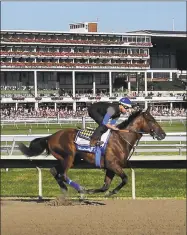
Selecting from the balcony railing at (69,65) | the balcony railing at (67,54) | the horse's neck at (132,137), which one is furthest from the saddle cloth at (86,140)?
the balcony railing at (69,65)

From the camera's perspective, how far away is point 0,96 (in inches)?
2434

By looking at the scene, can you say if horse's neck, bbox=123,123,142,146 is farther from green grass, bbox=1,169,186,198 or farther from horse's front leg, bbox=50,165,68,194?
green grass, bbox=1,169,186,198

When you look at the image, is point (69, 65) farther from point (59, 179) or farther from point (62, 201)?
point (62, 201)

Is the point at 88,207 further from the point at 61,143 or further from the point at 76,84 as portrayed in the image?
the point at 76,84

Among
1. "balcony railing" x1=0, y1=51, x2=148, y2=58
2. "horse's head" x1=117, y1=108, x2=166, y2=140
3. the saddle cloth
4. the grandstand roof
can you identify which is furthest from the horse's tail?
the grandstand roof

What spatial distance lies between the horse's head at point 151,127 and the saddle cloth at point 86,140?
0.53 metres

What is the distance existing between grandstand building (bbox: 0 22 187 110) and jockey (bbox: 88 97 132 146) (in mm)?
52540

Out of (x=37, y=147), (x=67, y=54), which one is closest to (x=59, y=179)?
(x=37, y=147)

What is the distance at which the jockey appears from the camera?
8.37 m

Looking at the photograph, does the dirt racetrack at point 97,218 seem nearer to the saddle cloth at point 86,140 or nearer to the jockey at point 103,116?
the saddle cloth at point 86,140

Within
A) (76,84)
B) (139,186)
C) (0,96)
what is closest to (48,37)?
(76,84)

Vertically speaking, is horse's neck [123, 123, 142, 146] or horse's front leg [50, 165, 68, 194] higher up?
horse's neck [123, 123, 142, 146]

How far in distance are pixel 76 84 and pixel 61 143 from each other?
67187 millimetres

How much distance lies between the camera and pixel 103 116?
28.9ft
